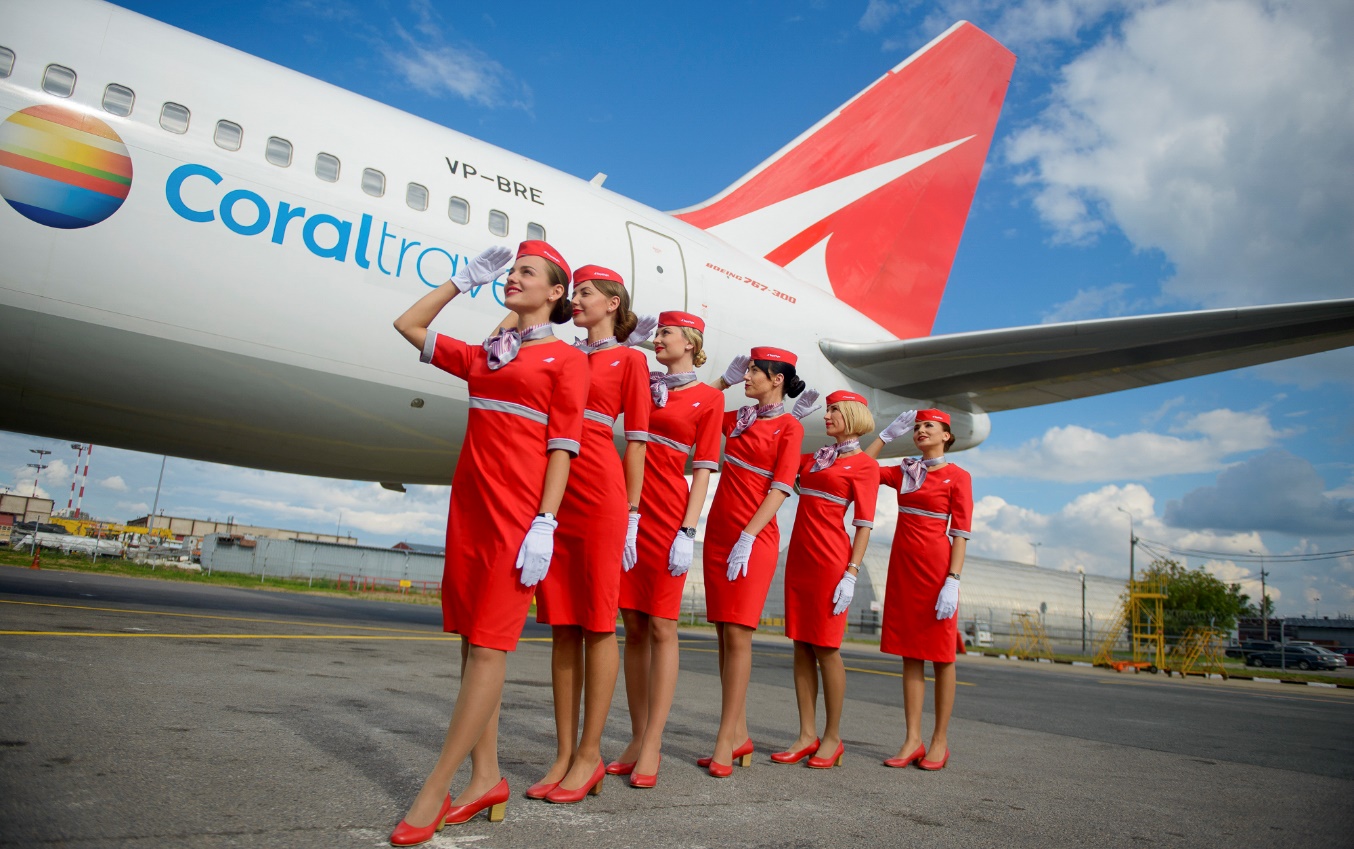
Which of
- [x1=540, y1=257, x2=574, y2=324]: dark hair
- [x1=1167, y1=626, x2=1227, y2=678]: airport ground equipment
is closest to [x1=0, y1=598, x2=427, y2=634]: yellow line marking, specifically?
[x1=540, y1=257, x2=574, y2=324]: dark hair

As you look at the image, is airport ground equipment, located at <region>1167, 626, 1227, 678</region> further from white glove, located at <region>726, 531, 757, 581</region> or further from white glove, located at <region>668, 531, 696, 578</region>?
white glove, located at <region>668, 531, 696, 578</region>

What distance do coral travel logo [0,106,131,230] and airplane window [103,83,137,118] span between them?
0.15 m

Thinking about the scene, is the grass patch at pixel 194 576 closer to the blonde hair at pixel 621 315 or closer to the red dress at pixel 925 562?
the red dress at pixel 925 562

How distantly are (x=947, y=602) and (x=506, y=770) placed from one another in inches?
98.8

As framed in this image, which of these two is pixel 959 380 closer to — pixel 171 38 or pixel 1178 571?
pixel 171 38

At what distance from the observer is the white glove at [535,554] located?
8.73ft

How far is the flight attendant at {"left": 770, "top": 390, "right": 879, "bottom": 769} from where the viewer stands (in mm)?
4242

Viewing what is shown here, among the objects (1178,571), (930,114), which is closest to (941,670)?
(930,114)

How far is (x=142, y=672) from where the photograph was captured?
14.7 feet

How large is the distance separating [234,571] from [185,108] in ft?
123

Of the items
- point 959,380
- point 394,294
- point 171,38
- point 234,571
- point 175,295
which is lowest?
point 234,571

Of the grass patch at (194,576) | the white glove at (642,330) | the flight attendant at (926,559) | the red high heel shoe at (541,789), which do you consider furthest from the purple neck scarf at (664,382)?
the grass patch at (194,576)

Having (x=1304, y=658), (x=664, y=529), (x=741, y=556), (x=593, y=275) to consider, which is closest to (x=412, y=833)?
(x=664, y=529)

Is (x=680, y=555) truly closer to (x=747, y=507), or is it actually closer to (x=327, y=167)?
(x=747, y=507)
